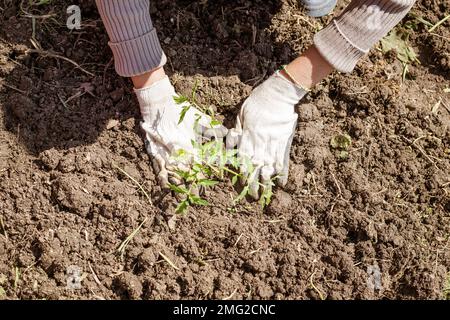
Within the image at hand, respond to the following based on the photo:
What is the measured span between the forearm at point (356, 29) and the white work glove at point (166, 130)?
0.51 meters

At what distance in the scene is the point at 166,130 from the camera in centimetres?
222

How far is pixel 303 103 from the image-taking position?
2.39 meters

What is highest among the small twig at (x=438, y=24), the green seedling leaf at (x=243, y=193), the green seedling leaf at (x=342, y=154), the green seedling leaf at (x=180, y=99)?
the small twig at (x=438, y=24)

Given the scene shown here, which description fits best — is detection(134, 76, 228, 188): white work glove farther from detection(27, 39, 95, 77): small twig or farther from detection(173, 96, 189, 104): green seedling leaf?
detection(27, 39, 95, 77): small twig

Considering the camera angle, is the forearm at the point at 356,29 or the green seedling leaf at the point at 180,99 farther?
the green seedling leaf at the point at 180,99

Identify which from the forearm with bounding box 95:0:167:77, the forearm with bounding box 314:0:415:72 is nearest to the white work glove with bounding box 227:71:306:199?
the forearm with bounding box 314:0:415:72

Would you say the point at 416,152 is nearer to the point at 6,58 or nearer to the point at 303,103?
the point at 303,103

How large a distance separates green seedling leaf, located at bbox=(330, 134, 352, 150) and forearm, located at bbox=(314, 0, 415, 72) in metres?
0.36

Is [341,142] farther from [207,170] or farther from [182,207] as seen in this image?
[182,207]

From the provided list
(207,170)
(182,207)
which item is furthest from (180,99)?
(182,207)

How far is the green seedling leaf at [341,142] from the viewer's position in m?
2.38

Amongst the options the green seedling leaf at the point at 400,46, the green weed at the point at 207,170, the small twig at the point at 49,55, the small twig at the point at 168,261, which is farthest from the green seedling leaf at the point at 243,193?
the green seedling leaf at the point at 400,46

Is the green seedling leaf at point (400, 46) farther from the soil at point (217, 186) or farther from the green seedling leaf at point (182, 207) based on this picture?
the green seedling leaf at point (182, 207)

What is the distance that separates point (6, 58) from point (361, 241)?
1.55m
